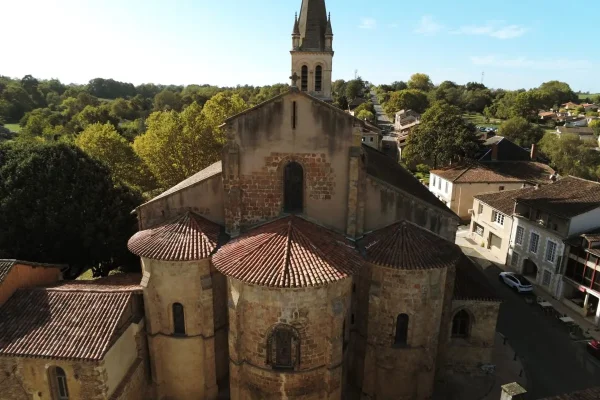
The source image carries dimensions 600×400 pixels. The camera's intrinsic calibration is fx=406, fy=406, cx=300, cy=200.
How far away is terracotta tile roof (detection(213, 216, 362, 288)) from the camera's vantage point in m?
16.5

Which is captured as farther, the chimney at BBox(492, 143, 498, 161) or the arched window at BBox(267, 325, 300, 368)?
the chimney at BBox(492, 143, 498, 161)

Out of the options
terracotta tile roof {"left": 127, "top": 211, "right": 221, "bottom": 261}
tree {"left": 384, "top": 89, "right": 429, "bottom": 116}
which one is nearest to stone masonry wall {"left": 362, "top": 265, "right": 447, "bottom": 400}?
terracotta tile roof {"left": 127, "top": 211, "right": 221, "bottom": 261}

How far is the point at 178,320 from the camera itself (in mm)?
20469

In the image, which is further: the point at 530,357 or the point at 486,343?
the point at 530,357

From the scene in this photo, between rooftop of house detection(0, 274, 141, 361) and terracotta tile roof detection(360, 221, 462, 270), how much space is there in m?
11.9

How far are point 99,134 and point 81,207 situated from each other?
17942mm

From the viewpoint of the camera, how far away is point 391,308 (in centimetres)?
1973

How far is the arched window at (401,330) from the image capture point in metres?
20.1

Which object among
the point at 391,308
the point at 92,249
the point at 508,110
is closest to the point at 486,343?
the point at 391,308

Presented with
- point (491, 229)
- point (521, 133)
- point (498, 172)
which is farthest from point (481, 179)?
point (521, 133)

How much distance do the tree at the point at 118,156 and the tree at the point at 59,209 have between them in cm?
1275

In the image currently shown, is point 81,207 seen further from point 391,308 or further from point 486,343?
point 486,343

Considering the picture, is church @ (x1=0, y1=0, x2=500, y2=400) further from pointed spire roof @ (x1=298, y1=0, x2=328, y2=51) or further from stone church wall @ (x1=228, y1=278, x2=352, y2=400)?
pointed spire roof @ (x1=298, y1=0, x2=328, y2=51)

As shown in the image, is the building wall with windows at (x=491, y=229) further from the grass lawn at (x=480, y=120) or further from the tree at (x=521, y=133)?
the grass lawn at (x=480, y=120)
